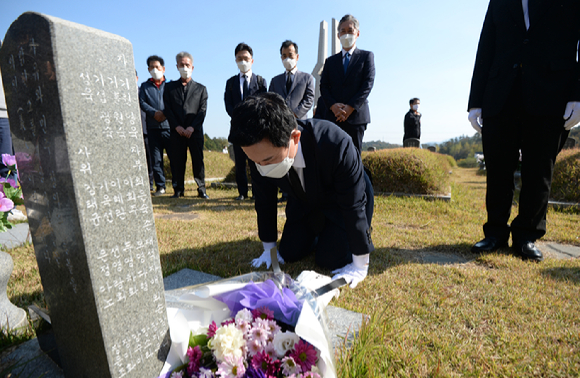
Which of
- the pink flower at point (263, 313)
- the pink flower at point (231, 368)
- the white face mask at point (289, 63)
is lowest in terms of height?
the pink flower at point (231, 368)

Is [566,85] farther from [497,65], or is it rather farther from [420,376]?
[420,376]

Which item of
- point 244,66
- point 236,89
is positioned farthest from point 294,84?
point 236,89

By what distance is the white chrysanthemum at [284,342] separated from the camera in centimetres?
121

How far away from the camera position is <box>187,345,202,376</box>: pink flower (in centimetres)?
119

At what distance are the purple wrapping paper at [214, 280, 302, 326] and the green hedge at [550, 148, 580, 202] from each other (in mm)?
5508

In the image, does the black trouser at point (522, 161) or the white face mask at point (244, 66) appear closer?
the black trouser at point (522, 161)

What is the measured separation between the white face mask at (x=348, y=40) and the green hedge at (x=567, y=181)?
4.08 meters

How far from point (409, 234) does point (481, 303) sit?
1.61m

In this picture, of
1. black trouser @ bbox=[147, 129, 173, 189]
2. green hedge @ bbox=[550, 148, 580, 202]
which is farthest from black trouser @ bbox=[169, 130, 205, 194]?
green hedge @ bbox=[550, 148, 580, 202]

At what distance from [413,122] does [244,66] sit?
27.7ft

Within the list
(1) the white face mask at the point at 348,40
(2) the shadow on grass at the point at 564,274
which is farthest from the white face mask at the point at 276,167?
(1) the white face mask at the point at 348,40

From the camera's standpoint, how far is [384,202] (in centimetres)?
532

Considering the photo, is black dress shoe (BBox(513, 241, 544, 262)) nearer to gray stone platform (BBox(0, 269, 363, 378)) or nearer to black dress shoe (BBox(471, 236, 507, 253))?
black dress shoe (BBox(471, 236, 507, 253))

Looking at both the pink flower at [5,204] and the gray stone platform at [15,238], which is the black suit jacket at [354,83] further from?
the gray stone platform at [15,238]
